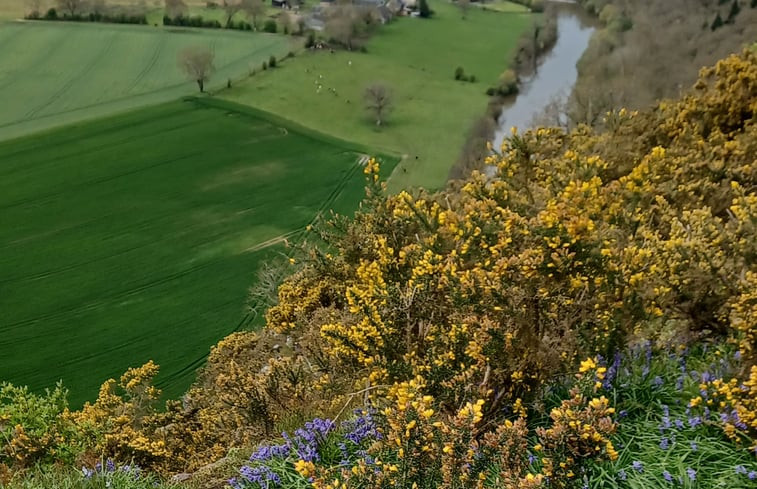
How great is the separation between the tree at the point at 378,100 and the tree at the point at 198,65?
1413 centimetres

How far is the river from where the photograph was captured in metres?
45.1

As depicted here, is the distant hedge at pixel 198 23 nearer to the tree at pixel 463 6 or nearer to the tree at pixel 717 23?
the tree at pixel 463 6

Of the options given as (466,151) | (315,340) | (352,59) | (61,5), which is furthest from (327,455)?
(61,5)

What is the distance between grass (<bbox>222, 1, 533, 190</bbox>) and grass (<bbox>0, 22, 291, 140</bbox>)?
579 centimetres

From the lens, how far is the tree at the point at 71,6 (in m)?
63.6

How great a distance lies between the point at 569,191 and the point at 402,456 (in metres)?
3.63

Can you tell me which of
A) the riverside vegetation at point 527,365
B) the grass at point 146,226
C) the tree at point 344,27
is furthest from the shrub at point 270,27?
the riverside vegetation at point 527,365

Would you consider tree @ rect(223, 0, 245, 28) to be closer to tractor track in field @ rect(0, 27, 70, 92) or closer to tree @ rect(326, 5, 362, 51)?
tree @ rect(326, 5, 362, 51)

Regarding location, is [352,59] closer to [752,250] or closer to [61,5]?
[61,5]

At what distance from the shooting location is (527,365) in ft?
15.5

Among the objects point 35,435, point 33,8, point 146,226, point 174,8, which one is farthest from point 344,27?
point 35,435

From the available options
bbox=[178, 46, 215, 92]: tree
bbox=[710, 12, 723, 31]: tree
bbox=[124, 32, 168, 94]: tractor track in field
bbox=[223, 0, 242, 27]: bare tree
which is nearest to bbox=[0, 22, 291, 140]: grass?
bbox=[124, 32, 168, 94]: tractor track in field

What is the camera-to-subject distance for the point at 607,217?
6176mm

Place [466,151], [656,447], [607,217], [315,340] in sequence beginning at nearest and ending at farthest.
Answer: [656,447] → [607,217] → [315,340] → [466,151]
